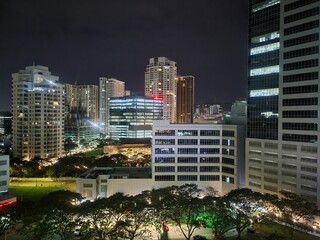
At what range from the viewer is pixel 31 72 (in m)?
105

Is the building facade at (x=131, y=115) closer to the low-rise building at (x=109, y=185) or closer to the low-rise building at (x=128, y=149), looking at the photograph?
the low-rise building at (x=128, y=149)

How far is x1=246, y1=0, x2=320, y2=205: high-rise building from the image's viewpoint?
43938 mm

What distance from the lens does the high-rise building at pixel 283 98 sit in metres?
43.9

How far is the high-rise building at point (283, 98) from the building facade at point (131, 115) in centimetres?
10447

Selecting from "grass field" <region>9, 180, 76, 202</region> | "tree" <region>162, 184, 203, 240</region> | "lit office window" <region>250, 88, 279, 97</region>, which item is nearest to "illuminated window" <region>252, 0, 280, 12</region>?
"lit office window" <region>250, 88, 279, 97</region>

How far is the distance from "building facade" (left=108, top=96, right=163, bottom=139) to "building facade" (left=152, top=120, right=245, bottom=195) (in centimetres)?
9742

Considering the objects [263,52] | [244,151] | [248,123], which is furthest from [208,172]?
[263,52]

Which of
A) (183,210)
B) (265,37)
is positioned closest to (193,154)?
(183,210)

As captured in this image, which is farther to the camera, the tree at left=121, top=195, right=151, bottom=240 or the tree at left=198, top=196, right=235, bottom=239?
the tree at left=198, top=196, right=235, bottom=239

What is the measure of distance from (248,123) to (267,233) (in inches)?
799

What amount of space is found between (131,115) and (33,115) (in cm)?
6300

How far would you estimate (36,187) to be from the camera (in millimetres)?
67312

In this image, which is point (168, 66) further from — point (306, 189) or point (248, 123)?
point (306, 189)

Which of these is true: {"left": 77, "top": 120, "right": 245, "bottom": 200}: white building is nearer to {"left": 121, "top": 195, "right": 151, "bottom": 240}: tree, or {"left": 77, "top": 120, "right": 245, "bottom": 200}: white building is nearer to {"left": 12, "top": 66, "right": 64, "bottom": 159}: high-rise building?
{"left": 121, "top": 195, "right": 151, "bottom": 240}: tree
